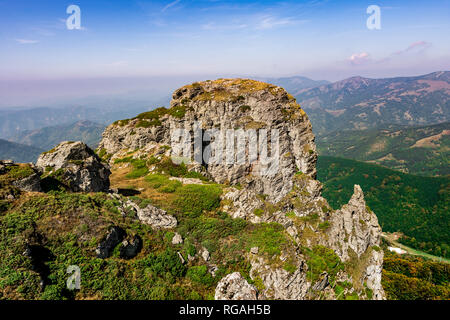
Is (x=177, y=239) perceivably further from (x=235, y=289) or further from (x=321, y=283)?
(x=321, y=283)

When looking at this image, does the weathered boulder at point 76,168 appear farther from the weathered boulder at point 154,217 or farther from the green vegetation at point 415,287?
the green vegetation at point 415,287

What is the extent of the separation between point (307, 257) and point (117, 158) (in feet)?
139

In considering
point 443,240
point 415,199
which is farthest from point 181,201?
point 415,199

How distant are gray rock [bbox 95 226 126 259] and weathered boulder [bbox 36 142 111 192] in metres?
9.81

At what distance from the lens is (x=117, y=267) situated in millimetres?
16844

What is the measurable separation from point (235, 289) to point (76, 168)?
2150cm

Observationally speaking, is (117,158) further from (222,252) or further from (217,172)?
(222,252)

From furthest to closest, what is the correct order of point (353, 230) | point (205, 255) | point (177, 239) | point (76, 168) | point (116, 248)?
point (353, 230), point (76, 168), point (177, 239), point (205, 255), point (116, 248)

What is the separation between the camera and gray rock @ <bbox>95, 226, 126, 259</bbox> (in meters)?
17.0
